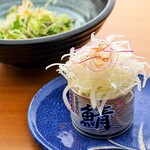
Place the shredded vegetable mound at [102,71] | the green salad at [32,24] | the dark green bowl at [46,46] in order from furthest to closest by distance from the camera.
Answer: the green salad at [32,24] < the dark green bowl at [46,46] < the shredded vegetable mound at [102,71]

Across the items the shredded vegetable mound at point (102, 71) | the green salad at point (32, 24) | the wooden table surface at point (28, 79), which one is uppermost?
the shredded vegetable mound at point (102, 71)

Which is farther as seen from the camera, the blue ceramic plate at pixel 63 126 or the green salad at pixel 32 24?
the green salad at pixel 32 24

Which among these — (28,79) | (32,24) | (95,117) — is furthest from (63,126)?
(32,24)

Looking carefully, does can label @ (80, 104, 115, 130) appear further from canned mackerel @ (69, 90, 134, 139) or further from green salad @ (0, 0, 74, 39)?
green salad @ (0, 0, 74, 39)

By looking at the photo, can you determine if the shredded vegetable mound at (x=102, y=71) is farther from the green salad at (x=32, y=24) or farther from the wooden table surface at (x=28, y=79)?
the green salad at (x=32, y=24)

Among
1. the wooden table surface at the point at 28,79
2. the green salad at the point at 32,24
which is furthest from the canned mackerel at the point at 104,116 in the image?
the green salad at the point at 32,24

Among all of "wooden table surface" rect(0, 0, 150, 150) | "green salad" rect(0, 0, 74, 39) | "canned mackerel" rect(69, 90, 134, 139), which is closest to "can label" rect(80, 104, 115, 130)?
"canned mackerel" rect(69, 90, 134, 139)

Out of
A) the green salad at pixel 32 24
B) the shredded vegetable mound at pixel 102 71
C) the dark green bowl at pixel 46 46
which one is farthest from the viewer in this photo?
the green salad at pixel 32 24

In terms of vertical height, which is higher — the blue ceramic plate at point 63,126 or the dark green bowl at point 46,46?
the dark green bowl at point 46,46
